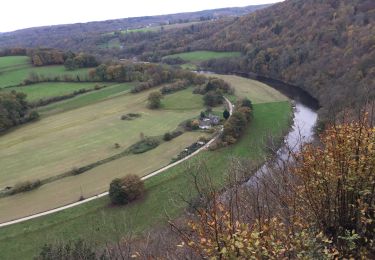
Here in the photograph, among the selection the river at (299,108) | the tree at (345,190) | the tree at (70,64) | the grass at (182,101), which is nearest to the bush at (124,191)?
the river at (299,108)

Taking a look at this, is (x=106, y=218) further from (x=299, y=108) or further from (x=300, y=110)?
(x=299, y=108)

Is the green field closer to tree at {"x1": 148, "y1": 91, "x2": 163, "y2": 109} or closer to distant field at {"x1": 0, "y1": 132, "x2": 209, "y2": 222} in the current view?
tree at {"x1": 148, "y1": 91, "x2": 163, "y2": 109}

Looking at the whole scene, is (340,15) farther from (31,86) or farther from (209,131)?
(31,86)

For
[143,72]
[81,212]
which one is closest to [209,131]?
[81,212]

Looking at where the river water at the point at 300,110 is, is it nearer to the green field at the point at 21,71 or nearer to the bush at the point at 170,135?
the bush at the point at 170,135

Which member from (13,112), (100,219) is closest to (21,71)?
(13,112)
